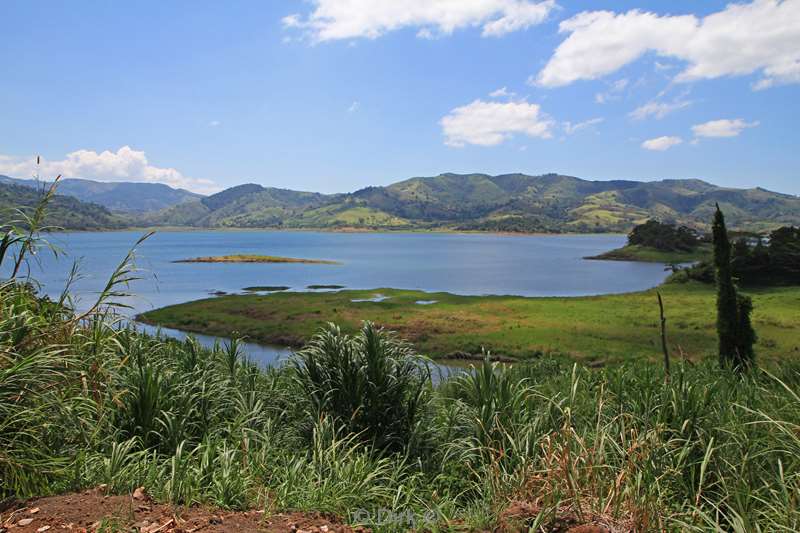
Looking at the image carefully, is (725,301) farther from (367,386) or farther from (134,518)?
(134,518)

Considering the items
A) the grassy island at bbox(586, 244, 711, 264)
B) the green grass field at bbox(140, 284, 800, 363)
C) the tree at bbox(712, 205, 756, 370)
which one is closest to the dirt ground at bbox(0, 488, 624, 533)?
the tree at bbox(712, 205, 756, 370)

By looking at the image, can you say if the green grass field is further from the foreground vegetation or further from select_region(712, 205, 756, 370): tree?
the foreground vegetation

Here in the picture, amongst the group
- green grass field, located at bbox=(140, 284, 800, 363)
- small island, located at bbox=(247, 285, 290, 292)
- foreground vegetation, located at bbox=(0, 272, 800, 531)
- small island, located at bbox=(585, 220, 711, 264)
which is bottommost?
green grass field, located at bbox=(140, 284, 800, 363)

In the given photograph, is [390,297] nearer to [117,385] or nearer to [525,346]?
[525,346]

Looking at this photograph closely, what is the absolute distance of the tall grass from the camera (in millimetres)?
5227

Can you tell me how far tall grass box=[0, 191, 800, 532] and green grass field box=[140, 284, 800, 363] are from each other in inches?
1157

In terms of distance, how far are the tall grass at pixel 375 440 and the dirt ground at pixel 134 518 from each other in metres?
0.22

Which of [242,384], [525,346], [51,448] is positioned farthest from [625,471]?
[525,346]

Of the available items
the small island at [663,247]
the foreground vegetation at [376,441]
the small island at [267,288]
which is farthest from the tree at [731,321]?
the small island at [663,247]

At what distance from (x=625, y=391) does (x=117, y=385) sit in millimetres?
8261

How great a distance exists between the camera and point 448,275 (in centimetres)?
9725

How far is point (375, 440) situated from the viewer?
8086 mm

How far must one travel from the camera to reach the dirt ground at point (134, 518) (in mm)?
4588

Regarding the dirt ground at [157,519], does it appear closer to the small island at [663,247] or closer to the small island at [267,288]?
the small island at [267,288]
